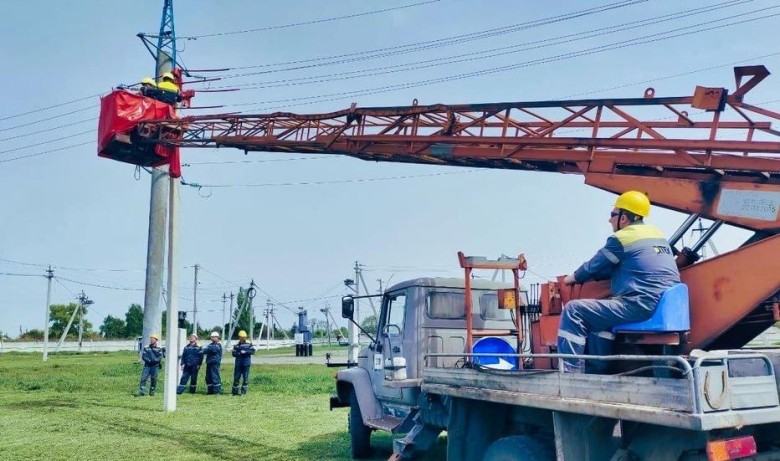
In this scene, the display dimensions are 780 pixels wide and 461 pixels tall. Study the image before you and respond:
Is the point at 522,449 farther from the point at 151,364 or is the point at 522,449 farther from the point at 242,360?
the point at 151,364

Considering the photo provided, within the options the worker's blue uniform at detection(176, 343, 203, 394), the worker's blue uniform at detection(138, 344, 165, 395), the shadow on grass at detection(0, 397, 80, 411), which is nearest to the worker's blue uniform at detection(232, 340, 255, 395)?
the worker's blue uniform at detection(176, 343, 203, 394)

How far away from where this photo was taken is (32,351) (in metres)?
76.8

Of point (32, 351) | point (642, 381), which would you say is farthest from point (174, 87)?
point (32, 351)

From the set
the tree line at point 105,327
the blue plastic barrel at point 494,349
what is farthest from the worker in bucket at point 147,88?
the tree line at point 105,327

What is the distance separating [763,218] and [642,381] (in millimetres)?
2712

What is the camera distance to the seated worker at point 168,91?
51.9 feet

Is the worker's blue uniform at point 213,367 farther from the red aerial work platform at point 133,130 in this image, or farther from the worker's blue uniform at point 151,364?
the red aerial work platform at point 133,130

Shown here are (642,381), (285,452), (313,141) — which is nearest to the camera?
(642,381)

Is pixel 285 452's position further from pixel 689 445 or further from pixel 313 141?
pixel 689 445

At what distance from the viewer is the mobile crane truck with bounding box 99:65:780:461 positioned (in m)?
4.03

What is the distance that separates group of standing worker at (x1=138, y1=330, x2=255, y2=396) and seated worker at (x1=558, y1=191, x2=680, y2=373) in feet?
44.9

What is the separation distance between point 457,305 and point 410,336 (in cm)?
71

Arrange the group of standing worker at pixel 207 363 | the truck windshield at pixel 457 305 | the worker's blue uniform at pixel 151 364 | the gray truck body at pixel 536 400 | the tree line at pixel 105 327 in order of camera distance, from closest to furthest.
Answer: the gray truck body at pixel 536 400 < the truck windshield at pixel 457 305 < the group of standing worker at pixel 207 363 < the worker's blue uniform at pixel 151 364 < the tree line at pixel 105 327

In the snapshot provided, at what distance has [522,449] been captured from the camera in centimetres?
524
